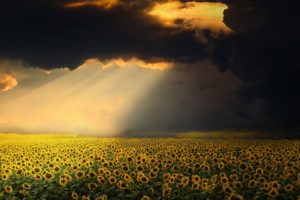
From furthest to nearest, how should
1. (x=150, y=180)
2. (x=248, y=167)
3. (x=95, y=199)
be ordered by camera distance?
1. (x=248, y=167)
2. (x=150, y=180)
3. (x=95, y=199)

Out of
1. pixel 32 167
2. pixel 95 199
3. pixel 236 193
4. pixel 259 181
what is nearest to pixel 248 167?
pixel 259 181

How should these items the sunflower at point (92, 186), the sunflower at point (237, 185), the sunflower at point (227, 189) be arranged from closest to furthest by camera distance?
1. the sunflower at point (227, 189)
2. the sunflower at point (237, 185)
3. the sunflower at point (92, 186)

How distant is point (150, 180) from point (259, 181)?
12.0 ft

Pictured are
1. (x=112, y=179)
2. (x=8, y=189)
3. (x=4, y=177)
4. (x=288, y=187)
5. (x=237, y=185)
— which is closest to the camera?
(x=288, y=187)

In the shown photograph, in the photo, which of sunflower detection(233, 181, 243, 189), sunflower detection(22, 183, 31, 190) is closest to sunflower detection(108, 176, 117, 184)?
sunflower detection(22, 183, 31, 190)

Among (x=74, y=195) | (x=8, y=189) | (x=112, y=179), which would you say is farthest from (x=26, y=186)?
(x=112, y=179)

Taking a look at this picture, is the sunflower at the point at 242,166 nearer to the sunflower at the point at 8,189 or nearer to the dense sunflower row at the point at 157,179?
the dense sunflower row at the point at 157,179

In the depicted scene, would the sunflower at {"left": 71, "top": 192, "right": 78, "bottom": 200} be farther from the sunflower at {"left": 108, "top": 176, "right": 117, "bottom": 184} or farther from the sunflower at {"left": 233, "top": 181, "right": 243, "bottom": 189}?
the sunflower at {"left": 233, "top": 181, "right": 243, "bottom": 189}

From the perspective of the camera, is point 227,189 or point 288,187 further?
point 288,187

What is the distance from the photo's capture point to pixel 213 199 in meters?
16.8

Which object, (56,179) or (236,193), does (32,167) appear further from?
(236,193)

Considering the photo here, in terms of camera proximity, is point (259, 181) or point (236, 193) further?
point (259, 181)

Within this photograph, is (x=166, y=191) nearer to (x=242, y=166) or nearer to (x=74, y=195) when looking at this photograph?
(x=74, y=195)

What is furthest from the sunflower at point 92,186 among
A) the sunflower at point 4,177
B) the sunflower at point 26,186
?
the sunflower at point 4,177
